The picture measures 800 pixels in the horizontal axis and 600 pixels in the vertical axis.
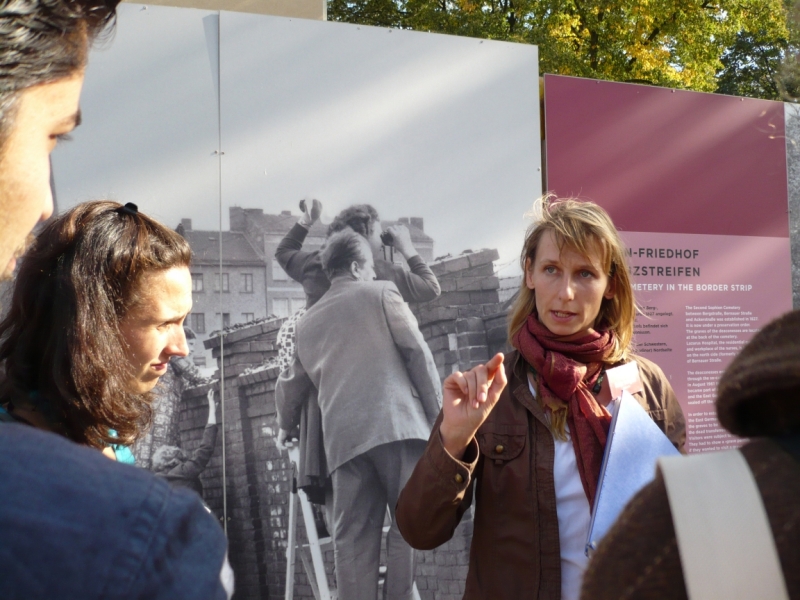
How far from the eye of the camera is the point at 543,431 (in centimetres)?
215

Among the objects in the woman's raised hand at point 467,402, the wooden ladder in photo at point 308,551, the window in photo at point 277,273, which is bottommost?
the wooden ladder in photo at point 308,551

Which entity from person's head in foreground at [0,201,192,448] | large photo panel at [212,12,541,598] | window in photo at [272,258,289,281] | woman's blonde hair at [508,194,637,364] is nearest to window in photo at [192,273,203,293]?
large photo panel at [212,12,541,598]

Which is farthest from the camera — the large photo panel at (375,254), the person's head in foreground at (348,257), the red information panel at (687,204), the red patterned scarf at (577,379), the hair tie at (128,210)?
the red information panel at (687,204)

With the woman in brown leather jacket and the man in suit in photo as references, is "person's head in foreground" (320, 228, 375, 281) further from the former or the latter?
the woman in brown leather jacket

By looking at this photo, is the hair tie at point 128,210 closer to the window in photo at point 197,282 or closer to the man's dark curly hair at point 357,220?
the window in photo at point 197,282

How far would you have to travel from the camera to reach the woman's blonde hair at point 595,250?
7.90 feet

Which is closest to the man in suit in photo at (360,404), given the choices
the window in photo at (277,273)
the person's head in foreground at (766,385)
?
the window in photo at (277,273)

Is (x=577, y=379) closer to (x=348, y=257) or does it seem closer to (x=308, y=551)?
(x=348, y=257)

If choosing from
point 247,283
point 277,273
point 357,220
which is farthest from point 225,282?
point 357,220

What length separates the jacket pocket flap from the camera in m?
2.13

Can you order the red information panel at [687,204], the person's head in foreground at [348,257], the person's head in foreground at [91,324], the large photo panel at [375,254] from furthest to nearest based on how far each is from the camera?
the red information panel at [687,204] → the person's head in foreground at [348,257] → the large photo panel at [375,254] → the person's head in foreground at [91,324]

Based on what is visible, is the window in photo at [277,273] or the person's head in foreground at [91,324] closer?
the person's head in foreground at [91,324]

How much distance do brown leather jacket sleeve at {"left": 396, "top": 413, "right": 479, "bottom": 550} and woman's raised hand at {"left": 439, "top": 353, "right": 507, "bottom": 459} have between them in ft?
0.14

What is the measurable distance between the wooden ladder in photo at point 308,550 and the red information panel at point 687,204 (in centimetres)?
210
